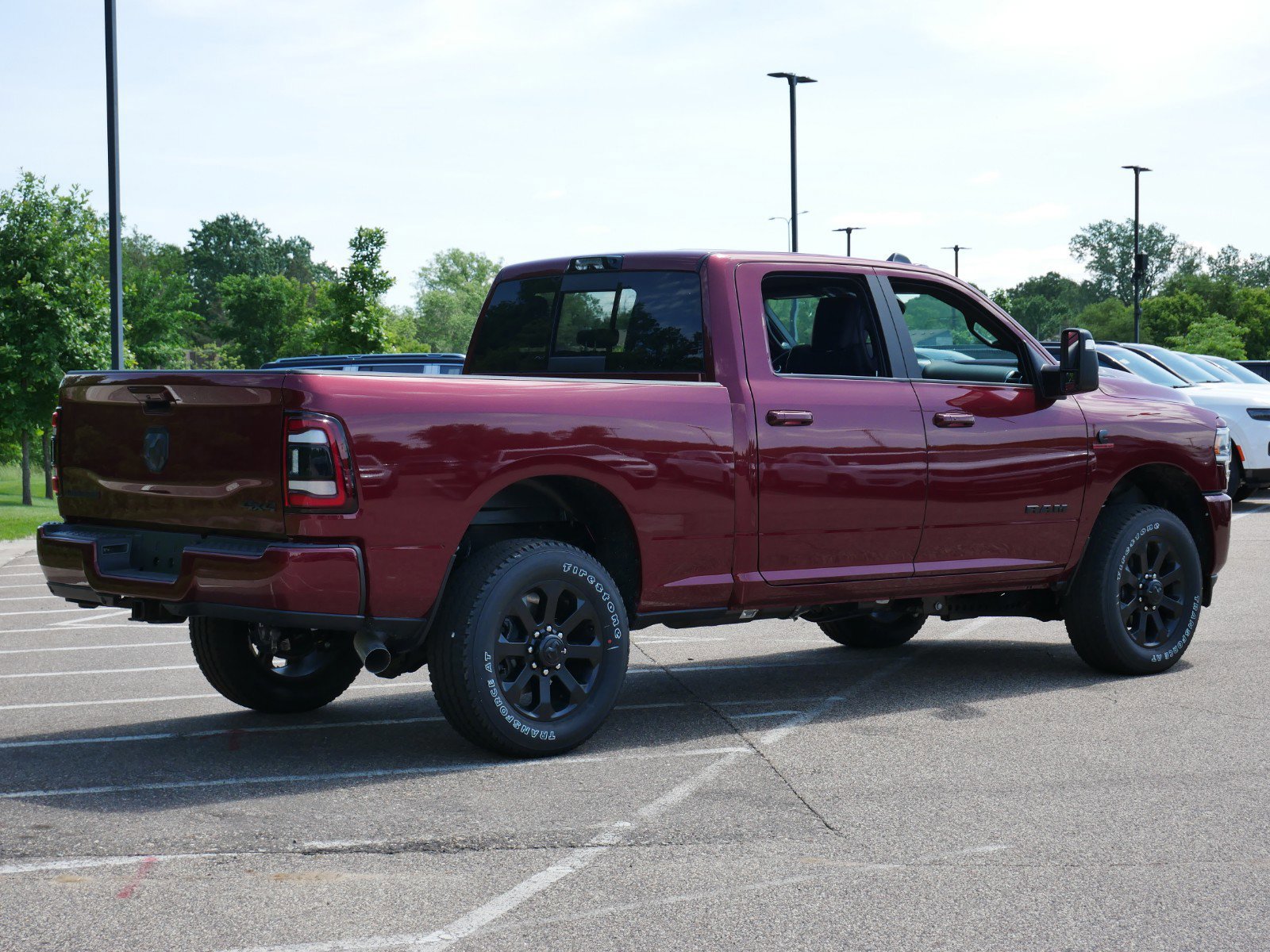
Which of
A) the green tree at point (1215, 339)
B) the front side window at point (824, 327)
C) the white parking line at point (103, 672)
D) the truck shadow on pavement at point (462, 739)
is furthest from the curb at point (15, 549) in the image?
the green tree at point (1215, 339)

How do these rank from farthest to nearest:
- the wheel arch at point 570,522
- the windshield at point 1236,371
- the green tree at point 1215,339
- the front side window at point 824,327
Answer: the green tree at point 1215,339, the windshield at point 1236,371, the front side window at point 824,327, the wheel arch at point 570,522

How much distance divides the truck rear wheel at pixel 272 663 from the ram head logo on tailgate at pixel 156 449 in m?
1.00

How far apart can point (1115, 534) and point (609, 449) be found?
3.01m

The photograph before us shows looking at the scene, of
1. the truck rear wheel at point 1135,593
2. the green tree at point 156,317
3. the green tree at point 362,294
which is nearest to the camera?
the truck rear wheel at point 1135,593

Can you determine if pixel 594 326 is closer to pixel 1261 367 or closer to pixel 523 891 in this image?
pixel 523 891

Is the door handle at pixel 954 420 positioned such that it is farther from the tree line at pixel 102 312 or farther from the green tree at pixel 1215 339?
the green tree at pixel 1215 339

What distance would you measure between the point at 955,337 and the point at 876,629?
7.11 feet

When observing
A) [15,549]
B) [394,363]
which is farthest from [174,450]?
[15,549]

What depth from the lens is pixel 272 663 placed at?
6922 millimetres

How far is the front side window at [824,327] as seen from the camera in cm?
682

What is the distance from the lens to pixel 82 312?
33938 millimetres

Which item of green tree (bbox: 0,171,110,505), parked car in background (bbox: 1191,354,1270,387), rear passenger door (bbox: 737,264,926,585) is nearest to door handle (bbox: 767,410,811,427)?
rear passenger door (bbox: 737,264,926,585)

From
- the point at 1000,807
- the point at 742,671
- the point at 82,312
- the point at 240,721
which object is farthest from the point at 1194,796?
the point at 82,312

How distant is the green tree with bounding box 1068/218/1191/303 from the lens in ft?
468
